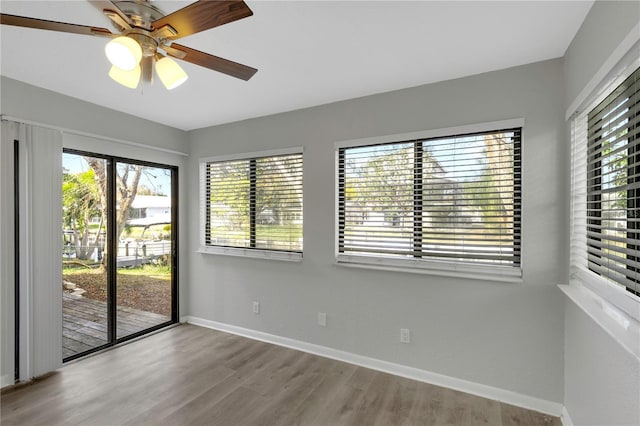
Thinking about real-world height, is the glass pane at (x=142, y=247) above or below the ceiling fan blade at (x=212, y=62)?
below

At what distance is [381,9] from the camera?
1682 mm

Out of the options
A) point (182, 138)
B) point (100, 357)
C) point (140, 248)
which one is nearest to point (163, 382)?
point (100, 357)

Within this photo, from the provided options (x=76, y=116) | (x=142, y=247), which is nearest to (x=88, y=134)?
(x=76, y=116)

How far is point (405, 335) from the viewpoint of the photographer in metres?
2.71

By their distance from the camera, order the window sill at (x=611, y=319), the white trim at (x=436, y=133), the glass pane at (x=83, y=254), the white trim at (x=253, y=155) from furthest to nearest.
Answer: the white trim at (x=253, y=155) → the glass pane at (x=83, y=254) → the white trim at (x=436, y=133) → the window sill at (x=611, y=319)

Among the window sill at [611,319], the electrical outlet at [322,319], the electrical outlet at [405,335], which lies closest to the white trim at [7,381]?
the electrical outlet at [322,319]

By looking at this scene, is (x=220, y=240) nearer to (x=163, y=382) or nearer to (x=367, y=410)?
(x=163, y=382)

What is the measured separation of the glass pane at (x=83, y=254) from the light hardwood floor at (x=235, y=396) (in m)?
0.30

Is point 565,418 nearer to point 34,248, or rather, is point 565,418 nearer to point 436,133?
point 436,133

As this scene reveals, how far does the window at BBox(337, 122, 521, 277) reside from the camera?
2.39 meters

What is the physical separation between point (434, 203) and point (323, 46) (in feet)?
5.02

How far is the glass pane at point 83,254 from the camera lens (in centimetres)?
296

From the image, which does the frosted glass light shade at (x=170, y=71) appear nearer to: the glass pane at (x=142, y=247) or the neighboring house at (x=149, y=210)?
the glass pane at (x=142, y=247)

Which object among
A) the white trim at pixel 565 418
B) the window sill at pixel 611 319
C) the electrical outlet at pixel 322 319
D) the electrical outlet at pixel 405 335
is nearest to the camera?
the window sill at pixel 611 319
